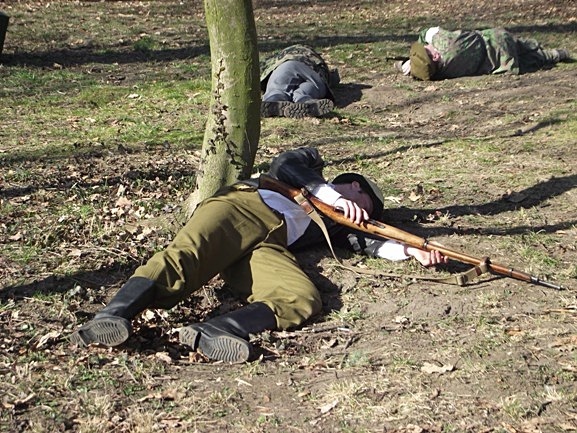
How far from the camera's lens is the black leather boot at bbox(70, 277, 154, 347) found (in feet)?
15.2

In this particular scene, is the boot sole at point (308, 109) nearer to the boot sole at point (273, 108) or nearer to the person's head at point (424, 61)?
the boot sole at point (273, 108)

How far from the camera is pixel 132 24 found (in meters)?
15.9

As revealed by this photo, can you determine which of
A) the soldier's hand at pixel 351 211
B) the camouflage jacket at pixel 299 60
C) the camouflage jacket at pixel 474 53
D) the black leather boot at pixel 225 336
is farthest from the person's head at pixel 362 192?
the camouflage jacket at pixel 474 53

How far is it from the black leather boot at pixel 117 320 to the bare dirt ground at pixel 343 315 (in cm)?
10

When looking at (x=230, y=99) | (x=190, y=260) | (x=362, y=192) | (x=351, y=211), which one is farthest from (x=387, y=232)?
(x=230, y=99)

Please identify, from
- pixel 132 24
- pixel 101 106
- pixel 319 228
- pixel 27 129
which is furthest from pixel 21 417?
pixel 132 24

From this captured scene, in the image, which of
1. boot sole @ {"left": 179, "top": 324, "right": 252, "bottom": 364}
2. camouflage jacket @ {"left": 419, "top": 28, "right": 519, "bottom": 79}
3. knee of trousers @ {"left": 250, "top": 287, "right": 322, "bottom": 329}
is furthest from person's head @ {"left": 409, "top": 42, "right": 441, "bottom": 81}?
boot sole @ {"left": 179, "top": 324, "right": 252, "bottom": 364}

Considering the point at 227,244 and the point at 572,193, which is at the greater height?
the point at 227,244

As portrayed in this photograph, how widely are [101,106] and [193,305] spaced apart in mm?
5494

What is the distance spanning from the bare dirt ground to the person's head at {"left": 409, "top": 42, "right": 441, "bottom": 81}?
2.19 m

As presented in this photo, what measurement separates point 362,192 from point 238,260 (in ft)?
3.70

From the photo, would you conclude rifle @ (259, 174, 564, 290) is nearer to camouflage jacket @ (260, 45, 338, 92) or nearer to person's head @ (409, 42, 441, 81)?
camouflage jacket @ (260, 45, 338, 92)

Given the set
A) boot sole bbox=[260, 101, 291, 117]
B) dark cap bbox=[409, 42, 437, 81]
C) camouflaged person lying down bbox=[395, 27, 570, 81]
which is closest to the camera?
boot sole bbox=[260, 101, 291, 117]

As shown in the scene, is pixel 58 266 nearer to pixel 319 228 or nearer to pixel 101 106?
pixel 319 228
